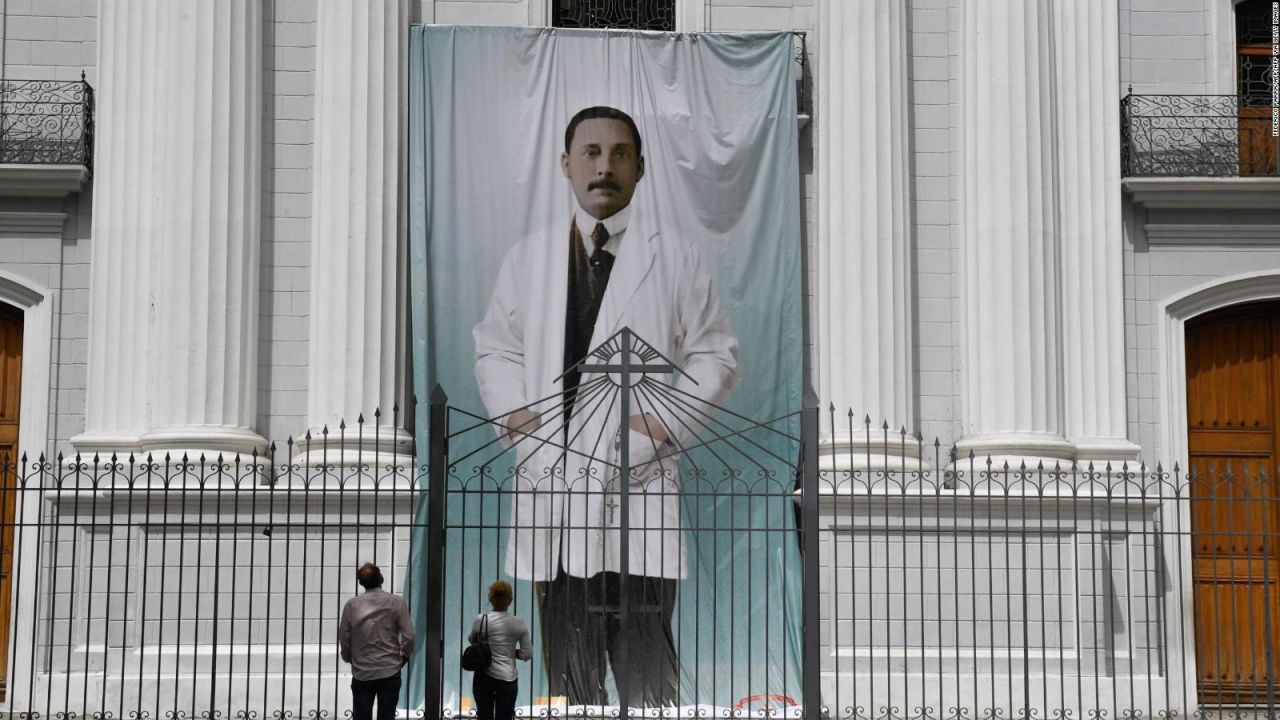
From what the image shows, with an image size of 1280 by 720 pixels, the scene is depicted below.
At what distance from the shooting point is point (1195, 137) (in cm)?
1823

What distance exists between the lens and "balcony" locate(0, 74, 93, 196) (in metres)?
17.6

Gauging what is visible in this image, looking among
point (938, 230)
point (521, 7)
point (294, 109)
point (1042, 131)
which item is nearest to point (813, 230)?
point (938, 230)

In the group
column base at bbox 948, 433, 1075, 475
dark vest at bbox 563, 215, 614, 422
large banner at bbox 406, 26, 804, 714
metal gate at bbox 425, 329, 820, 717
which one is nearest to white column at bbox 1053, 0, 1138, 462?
column base at bbox 948, 433, 1075, 475

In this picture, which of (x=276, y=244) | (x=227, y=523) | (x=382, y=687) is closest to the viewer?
(x=382, y=687)

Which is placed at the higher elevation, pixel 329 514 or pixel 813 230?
pixel 813 230

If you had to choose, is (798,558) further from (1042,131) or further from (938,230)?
(1042,131)

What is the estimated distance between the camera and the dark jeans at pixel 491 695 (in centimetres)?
1284

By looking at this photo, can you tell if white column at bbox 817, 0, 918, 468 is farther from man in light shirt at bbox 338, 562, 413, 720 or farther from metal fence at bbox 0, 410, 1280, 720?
man in light shirt at bbox 338, 562, 413, 720

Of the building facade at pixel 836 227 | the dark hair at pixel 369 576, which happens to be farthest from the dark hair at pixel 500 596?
the building facade at pixel 836 227

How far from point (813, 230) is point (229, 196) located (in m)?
5.87

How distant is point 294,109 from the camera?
1775 cm

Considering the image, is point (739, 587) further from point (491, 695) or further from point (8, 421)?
point (8, 421)

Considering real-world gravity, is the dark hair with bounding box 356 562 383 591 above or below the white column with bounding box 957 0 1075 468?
below

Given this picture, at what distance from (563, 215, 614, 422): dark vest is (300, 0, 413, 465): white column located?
1695 millimetres
